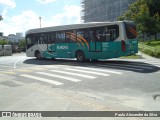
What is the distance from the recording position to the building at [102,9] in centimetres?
11625

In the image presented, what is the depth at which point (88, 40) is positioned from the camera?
69.3ft

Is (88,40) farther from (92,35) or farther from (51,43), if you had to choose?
(51,43)

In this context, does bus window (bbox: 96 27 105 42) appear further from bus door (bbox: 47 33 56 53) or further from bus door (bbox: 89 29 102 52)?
bus door (bbox: 47 33 56 53)

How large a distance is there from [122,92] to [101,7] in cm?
11877

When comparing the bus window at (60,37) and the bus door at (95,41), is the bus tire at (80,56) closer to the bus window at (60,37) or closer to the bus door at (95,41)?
the bus door at (95,41)

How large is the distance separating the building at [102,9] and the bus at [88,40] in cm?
9208

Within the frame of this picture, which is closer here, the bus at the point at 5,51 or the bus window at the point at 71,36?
the bus window at the point at 71,36

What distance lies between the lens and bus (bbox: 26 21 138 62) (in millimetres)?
19422

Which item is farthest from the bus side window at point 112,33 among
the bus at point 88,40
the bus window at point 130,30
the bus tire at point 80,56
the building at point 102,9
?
the building at point 102,9

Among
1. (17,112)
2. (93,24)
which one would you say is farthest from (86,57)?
(17,112)

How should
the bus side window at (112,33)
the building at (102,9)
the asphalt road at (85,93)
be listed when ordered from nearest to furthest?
1. the asphalt road at (85,93)
2. the bus side window at (112,33)
3. the building at (102,9)

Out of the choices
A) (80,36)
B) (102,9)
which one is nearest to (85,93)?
(80,36)

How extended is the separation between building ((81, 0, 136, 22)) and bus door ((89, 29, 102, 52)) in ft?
313

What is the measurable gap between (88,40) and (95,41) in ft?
2.47
